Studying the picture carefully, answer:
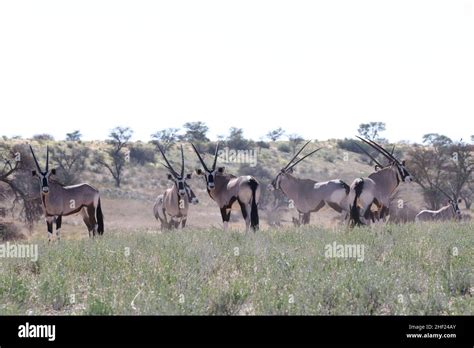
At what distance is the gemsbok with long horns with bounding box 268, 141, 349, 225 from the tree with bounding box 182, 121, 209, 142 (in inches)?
1777

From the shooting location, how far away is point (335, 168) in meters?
56.0

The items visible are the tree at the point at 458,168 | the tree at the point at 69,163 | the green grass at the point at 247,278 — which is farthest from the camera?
the tree at the point at 69,163

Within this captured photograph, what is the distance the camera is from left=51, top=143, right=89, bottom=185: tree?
121ft

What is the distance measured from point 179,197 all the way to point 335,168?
127 feet

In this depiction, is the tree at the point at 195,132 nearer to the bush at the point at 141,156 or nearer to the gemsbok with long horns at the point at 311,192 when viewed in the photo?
the bush at the point at 141,156

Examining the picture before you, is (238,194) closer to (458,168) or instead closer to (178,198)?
(178,198)

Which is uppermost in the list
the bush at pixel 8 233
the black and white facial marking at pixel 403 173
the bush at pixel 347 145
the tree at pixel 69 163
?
the black and white facial marking at pixel 403 173

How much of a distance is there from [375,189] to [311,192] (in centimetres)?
336

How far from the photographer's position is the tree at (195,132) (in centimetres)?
6444

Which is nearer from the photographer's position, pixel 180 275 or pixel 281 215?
pixel 180 275
